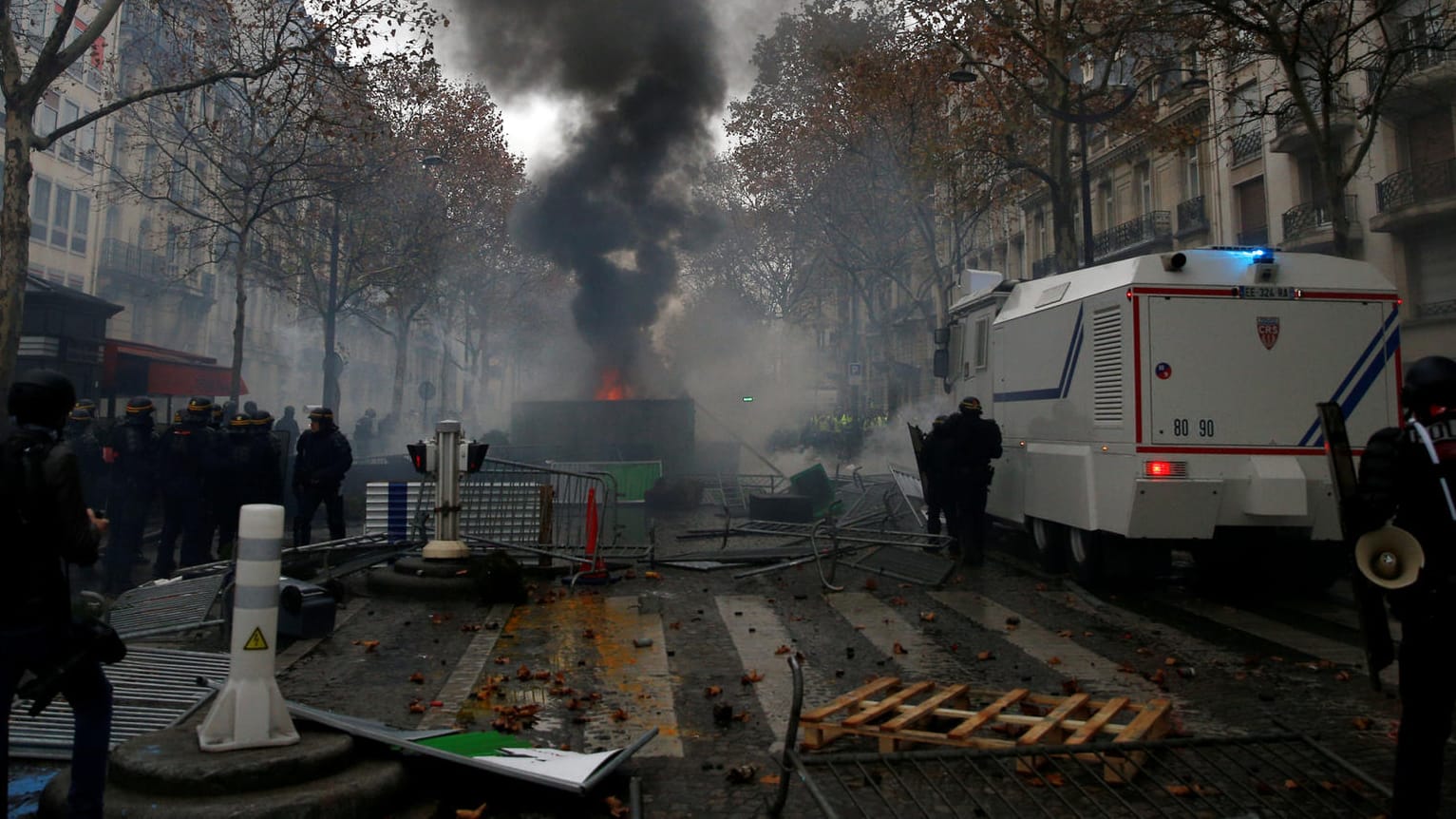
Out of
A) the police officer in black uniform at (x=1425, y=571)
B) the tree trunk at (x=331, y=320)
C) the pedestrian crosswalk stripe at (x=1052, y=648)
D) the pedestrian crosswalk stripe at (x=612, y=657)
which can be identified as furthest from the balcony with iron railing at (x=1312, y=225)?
the police officer in black uniform at (x=1425, y=571)

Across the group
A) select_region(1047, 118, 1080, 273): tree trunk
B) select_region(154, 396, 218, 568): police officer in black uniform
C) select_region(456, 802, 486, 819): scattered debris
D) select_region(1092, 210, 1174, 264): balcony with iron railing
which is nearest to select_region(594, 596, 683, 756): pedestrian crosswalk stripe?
select_region(456, 802, 486, 819): scattered debris

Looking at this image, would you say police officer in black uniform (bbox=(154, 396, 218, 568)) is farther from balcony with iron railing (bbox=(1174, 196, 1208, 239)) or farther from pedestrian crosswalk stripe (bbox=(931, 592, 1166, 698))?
balcony with iron railing (bbox=(1174, 196, 1208, 239))

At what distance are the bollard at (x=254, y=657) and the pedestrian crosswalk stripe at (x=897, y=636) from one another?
3.48 meters

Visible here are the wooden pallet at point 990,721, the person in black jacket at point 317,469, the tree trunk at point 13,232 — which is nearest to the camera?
the wooden pallet at point 990,721

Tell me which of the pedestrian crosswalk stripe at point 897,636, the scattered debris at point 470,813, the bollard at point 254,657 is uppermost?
the bollard at point 254,657

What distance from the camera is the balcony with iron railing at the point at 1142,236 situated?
100 ft

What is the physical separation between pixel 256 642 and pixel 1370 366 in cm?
818

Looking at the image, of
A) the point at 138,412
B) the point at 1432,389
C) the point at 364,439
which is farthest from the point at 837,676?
the point at 364,439

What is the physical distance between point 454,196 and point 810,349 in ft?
137

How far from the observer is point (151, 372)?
19.0 meters

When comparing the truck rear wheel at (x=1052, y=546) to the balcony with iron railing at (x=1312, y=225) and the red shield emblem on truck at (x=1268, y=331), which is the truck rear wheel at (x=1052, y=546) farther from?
the balcony with iron railing at (x=1312, y=225)

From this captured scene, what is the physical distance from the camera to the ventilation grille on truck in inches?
314

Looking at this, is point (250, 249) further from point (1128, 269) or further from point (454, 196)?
point (1128, 269)

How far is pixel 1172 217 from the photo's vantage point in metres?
30.3
